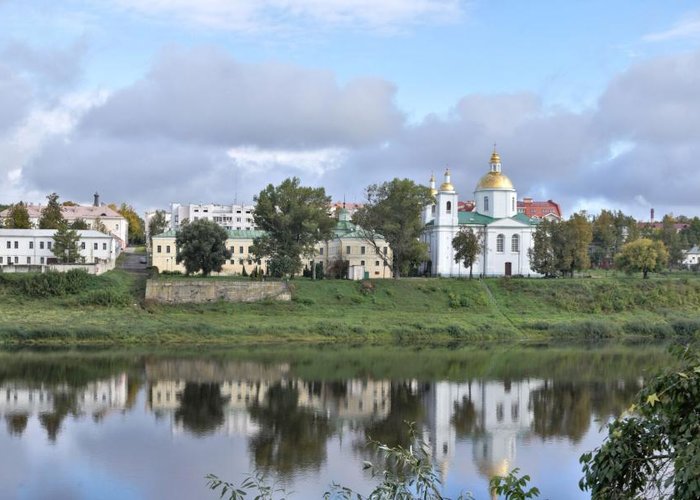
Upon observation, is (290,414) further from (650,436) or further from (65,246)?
(65,246)

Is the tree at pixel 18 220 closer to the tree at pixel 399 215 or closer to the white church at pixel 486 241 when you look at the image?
the tree at pixel 399 215

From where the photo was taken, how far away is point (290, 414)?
93.7ft

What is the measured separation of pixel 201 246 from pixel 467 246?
61.5 feet

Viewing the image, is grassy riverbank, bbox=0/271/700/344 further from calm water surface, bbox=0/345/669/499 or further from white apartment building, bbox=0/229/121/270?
white apartment building, bbox=0/229/121/270

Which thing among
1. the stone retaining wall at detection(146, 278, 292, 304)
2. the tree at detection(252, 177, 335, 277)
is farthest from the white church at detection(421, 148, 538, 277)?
the stone retaining wall at detection(146, 278, 292, 304)

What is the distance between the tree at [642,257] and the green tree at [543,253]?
633 centimetres

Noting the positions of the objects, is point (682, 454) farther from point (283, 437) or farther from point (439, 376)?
point (439, 376)

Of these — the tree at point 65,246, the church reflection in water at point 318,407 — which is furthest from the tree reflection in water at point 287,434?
the tree at point 65,246

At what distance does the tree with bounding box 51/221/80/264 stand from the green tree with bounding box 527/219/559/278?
1320 inches

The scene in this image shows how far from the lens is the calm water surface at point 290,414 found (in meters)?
20.9

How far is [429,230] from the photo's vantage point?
69562 millimetres

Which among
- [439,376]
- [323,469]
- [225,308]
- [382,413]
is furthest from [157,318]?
[323,469]

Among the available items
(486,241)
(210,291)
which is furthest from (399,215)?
(210,291)

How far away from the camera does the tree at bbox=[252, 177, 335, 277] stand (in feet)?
193
